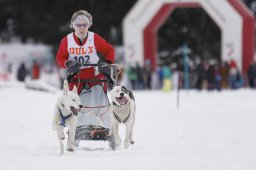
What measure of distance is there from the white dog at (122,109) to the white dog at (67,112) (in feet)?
1.85

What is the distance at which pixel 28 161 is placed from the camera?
7.41 metres

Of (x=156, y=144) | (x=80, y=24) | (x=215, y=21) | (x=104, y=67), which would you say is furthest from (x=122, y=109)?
(x=215, y=21)

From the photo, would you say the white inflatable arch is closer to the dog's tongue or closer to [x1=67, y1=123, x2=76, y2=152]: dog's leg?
the dog's tongue

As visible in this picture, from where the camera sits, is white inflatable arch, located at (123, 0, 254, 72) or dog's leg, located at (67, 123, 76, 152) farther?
white inflatable arch, located at (123, 0, 254, 72)

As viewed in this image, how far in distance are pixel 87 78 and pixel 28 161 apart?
1501 mm

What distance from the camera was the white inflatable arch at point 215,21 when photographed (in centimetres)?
2589

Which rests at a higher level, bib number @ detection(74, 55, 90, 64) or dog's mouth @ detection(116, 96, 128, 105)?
bib number @ detection(74, 55, 90, 64)

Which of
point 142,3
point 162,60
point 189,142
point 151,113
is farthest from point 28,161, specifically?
Answer: point 162,60

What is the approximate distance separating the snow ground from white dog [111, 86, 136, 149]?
9.9 inches

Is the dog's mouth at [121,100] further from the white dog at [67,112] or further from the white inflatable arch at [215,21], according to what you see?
the white inflatable arch at [215,21]

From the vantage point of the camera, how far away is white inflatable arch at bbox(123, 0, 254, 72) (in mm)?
25891

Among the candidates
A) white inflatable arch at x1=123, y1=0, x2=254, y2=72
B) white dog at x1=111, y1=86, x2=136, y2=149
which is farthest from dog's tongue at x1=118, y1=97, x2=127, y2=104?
white inflatable arch at x1=123, y1=0, x2=254, y2=72

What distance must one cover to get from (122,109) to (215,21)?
1962cm

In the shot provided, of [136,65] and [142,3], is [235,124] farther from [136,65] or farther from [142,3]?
[142,3]
